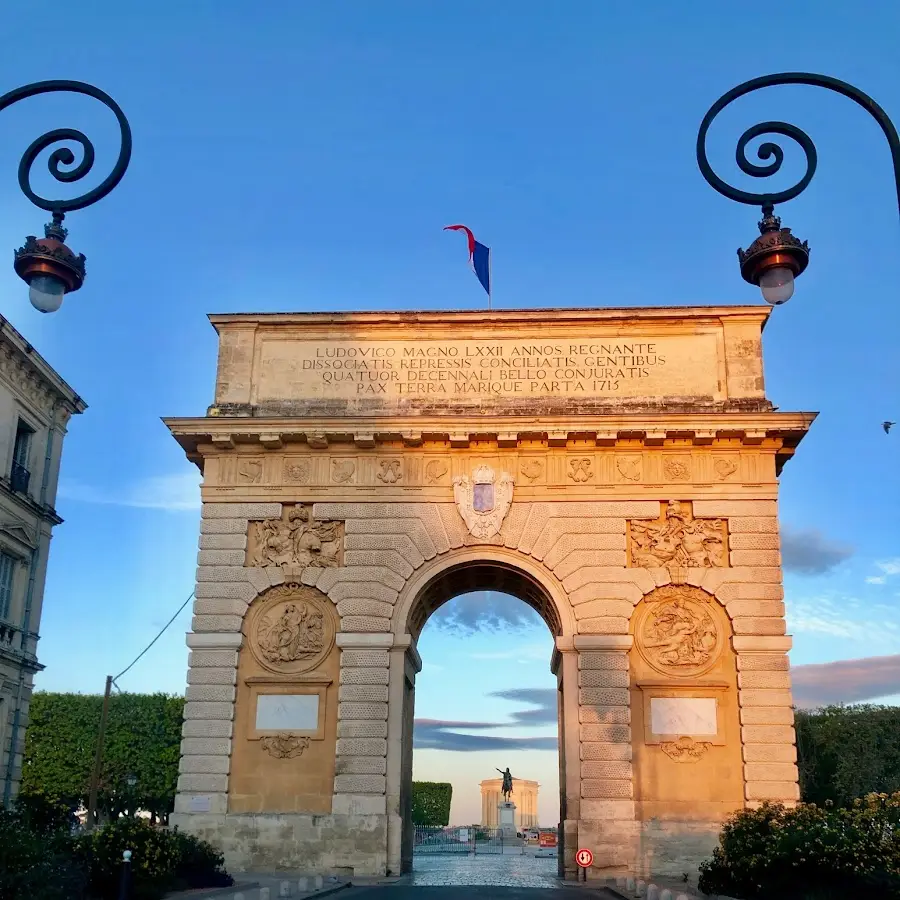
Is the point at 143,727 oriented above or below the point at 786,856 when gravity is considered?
above

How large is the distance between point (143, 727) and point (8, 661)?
20.1 metres

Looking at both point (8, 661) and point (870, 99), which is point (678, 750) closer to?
point (870, 99)

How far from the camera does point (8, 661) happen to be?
29.2m

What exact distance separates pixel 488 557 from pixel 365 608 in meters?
3.17

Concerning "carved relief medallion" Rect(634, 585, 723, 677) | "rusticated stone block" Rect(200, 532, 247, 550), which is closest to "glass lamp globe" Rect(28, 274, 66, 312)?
"rusticated stone block" Rect(200, 532, 247, 550)

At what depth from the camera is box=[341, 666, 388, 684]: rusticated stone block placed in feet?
77.0

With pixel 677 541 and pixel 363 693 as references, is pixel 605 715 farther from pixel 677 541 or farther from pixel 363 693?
pixel 363 693

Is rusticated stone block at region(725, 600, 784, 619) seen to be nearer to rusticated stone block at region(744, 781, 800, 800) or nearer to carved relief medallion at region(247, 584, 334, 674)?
rusticated stone block at region(744, 781, 800, 800)

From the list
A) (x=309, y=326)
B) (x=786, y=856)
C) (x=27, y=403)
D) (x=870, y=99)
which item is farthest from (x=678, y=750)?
(x=27, y=403)

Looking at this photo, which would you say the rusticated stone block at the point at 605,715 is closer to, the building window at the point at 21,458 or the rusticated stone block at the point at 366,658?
the rusticated stone block at the point at 366,658

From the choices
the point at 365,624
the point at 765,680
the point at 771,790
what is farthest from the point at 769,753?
the point at 365,624

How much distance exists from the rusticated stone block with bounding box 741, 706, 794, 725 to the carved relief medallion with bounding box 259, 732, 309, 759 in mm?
9970

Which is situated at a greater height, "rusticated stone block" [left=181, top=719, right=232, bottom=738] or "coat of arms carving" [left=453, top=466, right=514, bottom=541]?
"coat of arms carving" [left=453, top=466, right=514, bottom=541]

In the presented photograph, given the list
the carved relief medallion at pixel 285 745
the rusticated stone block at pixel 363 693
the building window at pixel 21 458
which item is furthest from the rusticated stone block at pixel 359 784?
the building window at pixel 21 458
